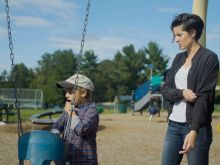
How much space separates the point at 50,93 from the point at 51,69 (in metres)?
9.97

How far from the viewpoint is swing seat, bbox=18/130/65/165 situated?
9.52ft

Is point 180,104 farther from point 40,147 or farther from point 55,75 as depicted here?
point 55,75

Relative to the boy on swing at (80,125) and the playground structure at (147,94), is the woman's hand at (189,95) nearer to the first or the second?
the boy on swing at (80,125)

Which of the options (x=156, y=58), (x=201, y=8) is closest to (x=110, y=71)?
(x=156, y=58)

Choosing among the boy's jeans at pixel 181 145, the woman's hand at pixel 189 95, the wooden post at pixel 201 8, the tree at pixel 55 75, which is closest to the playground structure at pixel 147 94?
the wooden post at pixel 201 8

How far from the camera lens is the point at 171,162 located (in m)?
2.88

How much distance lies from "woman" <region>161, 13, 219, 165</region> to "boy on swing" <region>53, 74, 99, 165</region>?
628mm

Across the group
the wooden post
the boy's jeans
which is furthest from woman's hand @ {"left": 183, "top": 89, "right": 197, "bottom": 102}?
the wooden post

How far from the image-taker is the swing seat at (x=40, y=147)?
114 inches

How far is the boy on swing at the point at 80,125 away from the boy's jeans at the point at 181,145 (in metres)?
0.62

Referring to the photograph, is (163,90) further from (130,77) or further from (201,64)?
(130,77)

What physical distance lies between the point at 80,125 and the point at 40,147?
15.6 inches

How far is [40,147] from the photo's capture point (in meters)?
2.90

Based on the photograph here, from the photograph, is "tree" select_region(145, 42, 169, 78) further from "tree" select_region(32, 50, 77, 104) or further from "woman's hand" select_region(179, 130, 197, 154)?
"woman's hand" select_region(179, 130, 197, 154)
